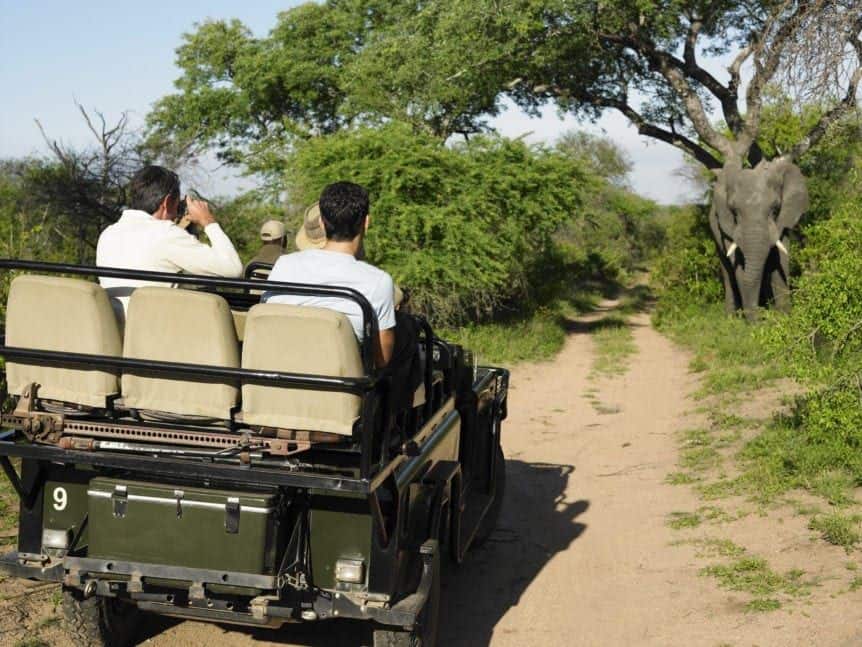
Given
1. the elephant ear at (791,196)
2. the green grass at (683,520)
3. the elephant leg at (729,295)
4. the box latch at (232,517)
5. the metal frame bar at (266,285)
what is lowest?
the green grass at (683,520)

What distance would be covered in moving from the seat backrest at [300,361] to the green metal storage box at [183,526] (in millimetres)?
301

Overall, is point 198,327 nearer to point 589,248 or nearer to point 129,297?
point 129,297

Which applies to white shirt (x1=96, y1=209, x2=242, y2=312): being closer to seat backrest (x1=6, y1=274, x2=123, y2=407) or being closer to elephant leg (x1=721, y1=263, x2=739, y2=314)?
seat backrest (x1=6, y1=274, x2=123, y2=407)

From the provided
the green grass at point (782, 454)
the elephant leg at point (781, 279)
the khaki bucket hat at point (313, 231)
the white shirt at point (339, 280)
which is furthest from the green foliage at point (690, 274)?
the white shirt at point (339, 280)

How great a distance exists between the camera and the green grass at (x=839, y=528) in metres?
6.10

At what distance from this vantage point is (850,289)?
24.2 feet

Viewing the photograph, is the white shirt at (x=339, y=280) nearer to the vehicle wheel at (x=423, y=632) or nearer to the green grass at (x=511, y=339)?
the vehicle wheel at (x=423, y=632)

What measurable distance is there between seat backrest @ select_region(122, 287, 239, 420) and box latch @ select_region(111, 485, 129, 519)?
323mm

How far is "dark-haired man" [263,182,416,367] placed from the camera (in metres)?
4.05

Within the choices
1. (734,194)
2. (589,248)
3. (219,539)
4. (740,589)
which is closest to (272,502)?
(219,539)

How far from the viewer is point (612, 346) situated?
1642 cm

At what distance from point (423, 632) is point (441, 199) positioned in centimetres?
1109

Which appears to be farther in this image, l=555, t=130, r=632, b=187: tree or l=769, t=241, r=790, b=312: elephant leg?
l=555, t=130, r=632, b=187: tree

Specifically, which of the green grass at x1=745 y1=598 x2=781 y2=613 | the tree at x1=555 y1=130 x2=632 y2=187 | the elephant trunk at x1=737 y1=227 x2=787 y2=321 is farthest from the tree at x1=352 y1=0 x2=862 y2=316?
the tree at x1=555 y1=130 x2=632 y2=187
